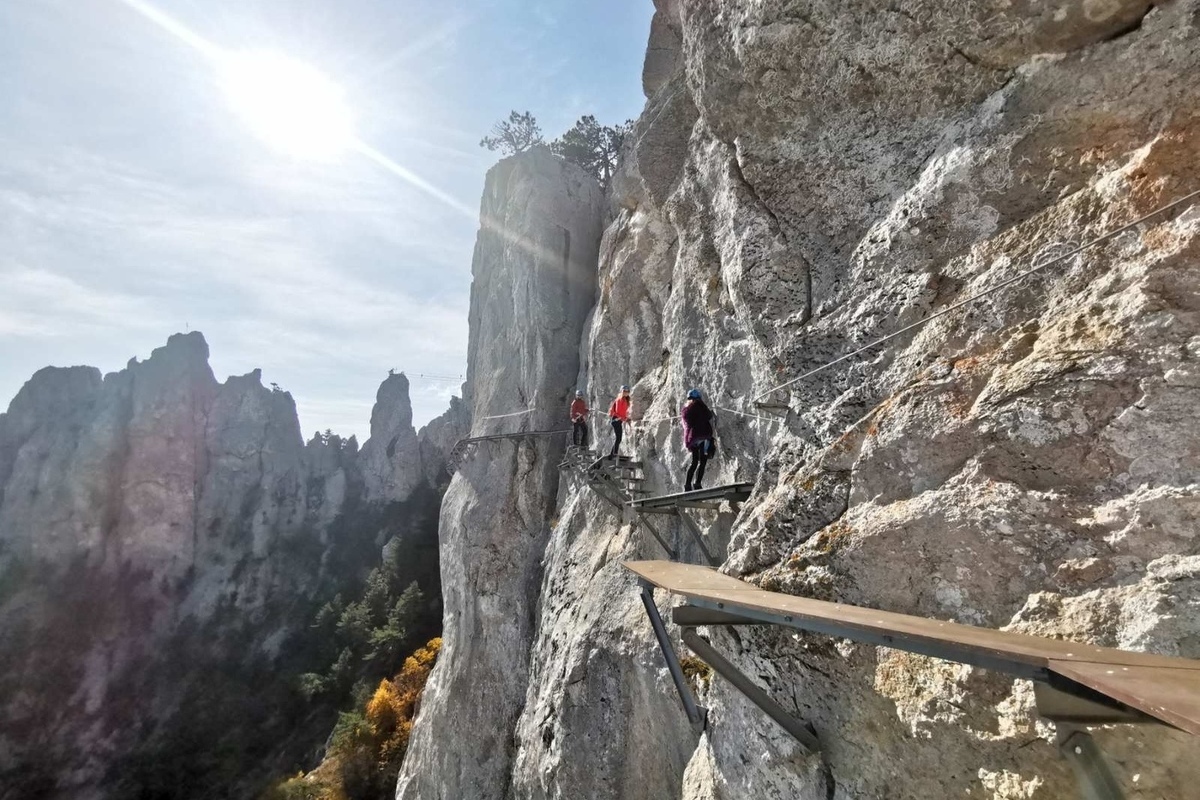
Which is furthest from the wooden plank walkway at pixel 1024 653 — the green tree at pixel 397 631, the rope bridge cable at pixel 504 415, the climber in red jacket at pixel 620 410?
the green tree at pixel 397 631

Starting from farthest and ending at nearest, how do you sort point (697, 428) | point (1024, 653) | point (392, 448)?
point (392, 448) → point (697, 428) → point (1024, 653)

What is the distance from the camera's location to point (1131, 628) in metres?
3.03

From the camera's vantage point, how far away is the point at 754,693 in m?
4.77

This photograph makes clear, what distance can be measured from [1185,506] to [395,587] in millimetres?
52698

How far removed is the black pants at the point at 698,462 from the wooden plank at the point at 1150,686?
749 cm

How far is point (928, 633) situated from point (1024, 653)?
0.40 metres

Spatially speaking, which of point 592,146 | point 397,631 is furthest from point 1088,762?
point 397,631

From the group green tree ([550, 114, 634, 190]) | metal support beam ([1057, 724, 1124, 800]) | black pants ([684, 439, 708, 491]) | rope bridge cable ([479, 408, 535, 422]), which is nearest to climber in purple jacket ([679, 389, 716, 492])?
black pants ([684, 439, 708, 491])

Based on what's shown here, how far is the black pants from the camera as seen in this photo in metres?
9.99

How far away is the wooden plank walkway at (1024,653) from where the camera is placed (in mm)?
2031

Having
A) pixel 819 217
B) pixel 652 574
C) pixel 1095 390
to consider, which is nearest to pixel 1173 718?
pixel 1095 390

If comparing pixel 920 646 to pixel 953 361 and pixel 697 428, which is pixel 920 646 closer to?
pixel 953 361

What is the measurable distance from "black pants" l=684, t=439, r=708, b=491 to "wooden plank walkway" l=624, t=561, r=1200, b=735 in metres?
5.88

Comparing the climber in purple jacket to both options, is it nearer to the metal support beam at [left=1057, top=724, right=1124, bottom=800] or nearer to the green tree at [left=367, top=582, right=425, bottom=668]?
the metal support beam at [left=1057, top=724, right=1124, bottom=800]
